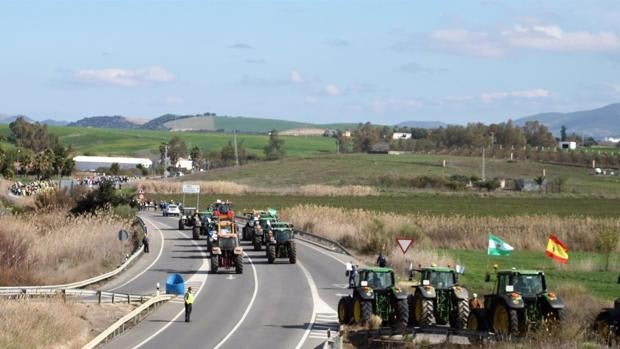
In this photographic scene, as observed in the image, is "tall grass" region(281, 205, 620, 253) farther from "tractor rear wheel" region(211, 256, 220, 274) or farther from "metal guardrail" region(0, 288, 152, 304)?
"metal guardrail" region(0, 288, 152, 304)

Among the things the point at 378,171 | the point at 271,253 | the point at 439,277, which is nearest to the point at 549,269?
the point at 271,253

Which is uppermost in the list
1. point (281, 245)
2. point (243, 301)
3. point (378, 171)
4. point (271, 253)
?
point (281, 245)

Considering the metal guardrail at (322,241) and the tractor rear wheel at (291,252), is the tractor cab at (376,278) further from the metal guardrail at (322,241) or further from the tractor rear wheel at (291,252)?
the metal guardrail at (322,241)

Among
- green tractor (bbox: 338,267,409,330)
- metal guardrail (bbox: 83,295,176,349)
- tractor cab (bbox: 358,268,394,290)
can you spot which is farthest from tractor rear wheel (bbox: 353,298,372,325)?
metal guardrail (bbox: 83,295,176,349)

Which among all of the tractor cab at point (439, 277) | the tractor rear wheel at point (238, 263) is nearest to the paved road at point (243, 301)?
the tractor rear wheel at point (238, 263)

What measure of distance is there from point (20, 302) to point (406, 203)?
73365 mm

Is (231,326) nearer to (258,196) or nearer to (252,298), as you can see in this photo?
(252,298)

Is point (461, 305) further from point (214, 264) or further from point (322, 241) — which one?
point (322, 241)

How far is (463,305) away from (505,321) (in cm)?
211

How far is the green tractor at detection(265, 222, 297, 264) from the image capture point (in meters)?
54.2

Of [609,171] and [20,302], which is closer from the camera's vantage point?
[20,302]

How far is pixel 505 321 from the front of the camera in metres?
27.0

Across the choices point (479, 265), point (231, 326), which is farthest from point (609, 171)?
point (231, 326)

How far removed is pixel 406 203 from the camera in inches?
4087
